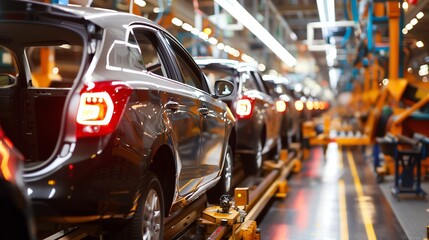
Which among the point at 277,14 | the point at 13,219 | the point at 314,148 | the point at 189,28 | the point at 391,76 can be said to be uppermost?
the point at 277,14

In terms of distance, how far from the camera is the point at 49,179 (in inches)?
121

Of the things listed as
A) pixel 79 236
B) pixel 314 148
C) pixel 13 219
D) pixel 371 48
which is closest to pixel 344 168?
pixel 371 48

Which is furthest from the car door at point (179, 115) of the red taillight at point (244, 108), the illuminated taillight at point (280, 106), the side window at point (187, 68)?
the illuminated taillight at point (280, 106)

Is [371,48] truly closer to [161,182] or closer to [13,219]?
[161,182]

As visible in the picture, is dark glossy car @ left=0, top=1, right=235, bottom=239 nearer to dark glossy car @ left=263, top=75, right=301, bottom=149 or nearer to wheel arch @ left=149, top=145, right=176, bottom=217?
wheel arch @ left=149, top=145, right=176, bottom=217

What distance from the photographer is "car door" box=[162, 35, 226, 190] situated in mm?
4941

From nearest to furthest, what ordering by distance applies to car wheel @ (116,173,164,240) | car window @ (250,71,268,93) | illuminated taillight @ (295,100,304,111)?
car wheel @ (116,173,164,240) < car window @ (250,71,268,93) < illuminated taillight @ (295,100,304,111)

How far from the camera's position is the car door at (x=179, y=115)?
405 cm

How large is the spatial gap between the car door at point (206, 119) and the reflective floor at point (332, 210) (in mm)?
1343

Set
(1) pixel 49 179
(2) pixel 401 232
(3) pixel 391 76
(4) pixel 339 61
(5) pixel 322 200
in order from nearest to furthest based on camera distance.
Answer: (1) pixel 49 179 → (2) pixel 401 232 → (5) pixel 322 200 → (3) pixel 391 76 → (4) pixel 339 61

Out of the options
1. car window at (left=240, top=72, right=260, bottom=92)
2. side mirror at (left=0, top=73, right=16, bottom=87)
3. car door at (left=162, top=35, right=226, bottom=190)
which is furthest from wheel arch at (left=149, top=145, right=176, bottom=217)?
car window at (left=240, top=72, right=260, bottom=92)

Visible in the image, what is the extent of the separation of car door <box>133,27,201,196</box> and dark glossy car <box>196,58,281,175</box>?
8.55 feet

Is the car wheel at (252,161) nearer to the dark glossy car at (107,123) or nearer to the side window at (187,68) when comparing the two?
the side window at (187,68)

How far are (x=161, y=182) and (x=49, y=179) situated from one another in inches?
47.9
